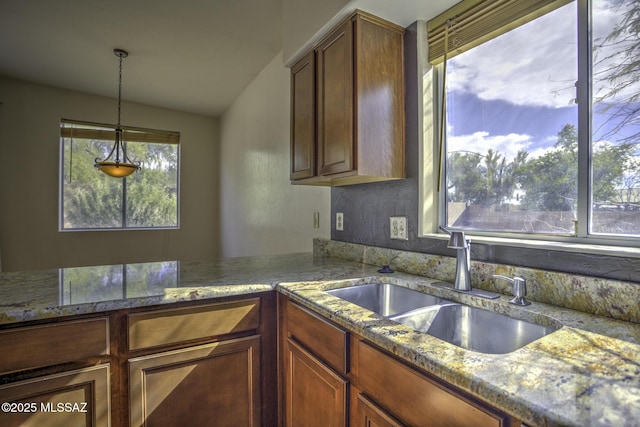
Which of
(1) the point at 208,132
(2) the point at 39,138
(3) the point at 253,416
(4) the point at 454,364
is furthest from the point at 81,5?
(4) the point at 454,364

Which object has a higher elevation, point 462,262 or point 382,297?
point 462,262

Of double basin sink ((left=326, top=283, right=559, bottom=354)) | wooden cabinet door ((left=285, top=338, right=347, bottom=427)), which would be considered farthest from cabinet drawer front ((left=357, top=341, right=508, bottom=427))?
double basin sink ((left=326, top=283, right=559, bottom=354))

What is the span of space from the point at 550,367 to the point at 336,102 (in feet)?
4.54

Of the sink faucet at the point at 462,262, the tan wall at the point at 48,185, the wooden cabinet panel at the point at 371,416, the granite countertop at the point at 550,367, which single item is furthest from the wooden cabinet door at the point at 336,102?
the tan wall at the point at 48,185

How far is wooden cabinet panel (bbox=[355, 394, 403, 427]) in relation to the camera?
2.70 ft

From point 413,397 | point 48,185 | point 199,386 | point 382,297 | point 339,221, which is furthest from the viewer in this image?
point 48,185

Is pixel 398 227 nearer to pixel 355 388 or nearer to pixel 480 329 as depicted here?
pixel 480 329

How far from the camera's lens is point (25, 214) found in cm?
386

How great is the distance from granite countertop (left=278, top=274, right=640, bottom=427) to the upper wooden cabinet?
835 millimetres

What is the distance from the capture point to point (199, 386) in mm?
1292

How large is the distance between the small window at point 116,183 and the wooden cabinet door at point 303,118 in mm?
3307

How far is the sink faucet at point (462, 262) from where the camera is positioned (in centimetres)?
123

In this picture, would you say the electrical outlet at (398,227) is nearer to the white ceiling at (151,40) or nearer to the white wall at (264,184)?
the white wall at (264,184)

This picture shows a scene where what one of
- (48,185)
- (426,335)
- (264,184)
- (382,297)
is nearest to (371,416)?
(426,335)
